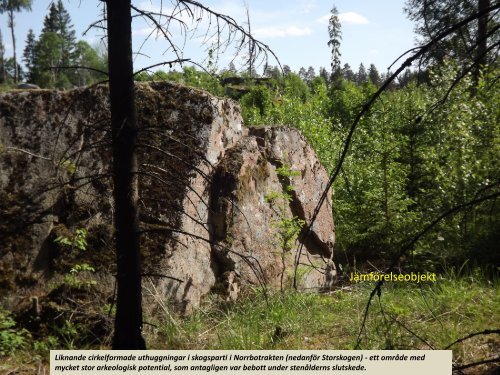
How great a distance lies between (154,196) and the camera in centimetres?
479

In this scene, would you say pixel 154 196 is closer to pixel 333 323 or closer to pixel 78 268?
pixel 78 268

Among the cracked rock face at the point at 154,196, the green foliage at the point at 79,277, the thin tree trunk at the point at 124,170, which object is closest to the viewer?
the thin tree trunk at the point at 124,170

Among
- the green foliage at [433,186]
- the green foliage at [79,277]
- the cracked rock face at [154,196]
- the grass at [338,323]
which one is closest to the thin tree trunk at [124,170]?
the grass at [338,323]

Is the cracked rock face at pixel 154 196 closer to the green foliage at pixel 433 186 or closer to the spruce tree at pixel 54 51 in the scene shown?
the green foliage at pixel 433 186

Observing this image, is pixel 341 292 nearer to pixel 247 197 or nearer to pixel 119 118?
pixel 247 197

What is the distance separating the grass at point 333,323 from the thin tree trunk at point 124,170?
1322 millimetres

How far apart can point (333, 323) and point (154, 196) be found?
198cm

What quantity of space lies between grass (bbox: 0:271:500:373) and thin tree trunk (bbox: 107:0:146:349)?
1322 millimetres

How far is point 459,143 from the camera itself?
7.30 metres

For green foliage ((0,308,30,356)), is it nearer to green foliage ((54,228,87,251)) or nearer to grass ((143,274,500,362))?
green foliage ((54,228,87,251))

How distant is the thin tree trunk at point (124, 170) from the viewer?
260 cm

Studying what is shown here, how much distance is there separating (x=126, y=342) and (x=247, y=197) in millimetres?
2808

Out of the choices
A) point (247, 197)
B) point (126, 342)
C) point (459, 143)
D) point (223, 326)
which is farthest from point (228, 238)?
point (459, 143)

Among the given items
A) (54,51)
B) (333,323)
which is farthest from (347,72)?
(333,323)
